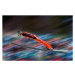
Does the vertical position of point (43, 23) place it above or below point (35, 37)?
above

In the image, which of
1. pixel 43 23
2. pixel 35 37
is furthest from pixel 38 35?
pixel 43 23

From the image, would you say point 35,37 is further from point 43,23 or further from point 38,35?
point 43,23

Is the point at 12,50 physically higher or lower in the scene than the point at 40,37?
lower

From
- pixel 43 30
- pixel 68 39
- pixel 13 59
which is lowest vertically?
pixel 13 59

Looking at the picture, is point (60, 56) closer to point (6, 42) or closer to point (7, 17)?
point (6, 42)

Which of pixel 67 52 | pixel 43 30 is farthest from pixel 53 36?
pixel 67 52

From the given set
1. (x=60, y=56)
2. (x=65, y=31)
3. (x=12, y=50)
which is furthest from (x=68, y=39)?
(x=12, y=50)

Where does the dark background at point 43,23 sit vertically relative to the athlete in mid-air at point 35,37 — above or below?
above
